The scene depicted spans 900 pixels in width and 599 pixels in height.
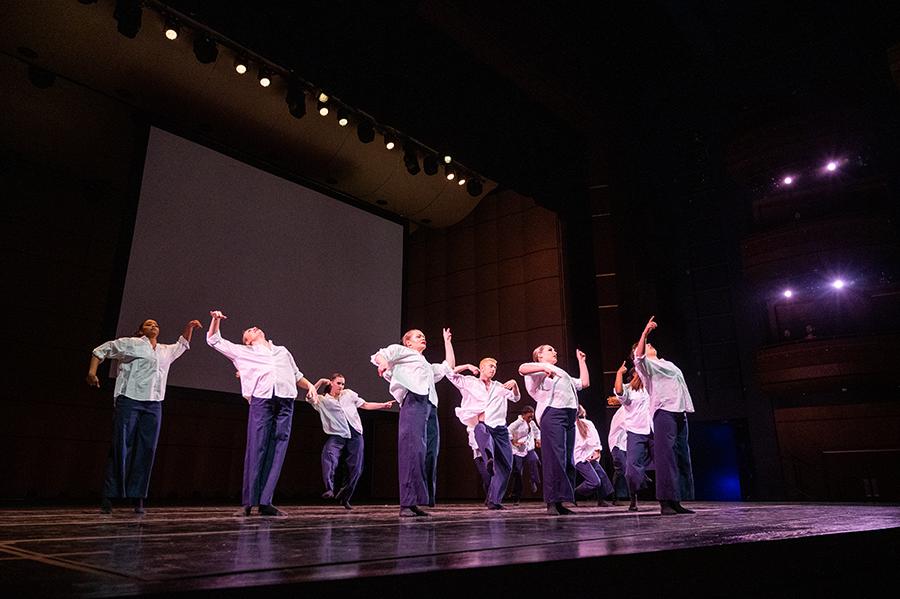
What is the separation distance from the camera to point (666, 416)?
498cm

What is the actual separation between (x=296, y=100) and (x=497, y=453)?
18.2 feet

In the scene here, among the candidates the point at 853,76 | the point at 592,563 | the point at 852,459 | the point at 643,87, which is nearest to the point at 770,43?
the point at 853,76

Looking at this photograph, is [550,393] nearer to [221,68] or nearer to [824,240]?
[221,68]

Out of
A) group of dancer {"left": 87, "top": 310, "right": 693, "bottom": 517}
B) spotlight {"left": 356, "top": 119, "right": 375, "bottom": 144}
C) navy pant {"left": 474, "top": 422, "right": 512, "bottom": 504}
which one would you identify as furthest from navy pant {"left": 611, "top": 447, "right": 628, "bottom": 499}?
spotlight {"left": 356, "top": 119, "right": 375, "bottom": 144}

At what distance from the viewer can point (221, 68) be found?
28.5ft

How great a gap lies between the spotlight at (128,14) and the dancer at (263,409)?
385cm

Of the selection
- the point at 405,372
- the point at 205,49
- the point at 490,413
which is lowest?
the point at 490,413

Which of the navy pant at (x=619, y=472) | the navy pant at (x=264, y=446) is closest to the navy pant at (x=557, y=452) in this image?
the navy pant at (x=264, y=446)

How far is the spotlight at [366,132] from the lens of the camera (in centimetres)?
967

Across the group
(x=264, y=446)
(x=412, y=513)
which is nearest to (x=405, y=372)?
(x=412, y=513)

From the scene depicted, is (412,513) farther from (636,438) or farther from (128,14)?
(128,14)

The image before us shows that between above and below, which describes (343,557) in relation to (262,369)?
below

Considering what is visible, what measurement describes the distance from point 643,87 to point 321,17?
777 cm

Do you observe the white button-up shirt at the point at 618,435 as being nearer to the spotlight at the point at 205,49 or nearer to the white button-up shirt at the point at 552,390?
the white button-up shirt at the point at 552,390
